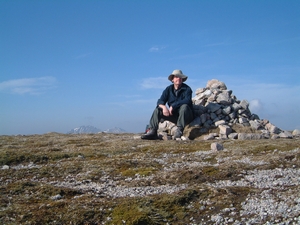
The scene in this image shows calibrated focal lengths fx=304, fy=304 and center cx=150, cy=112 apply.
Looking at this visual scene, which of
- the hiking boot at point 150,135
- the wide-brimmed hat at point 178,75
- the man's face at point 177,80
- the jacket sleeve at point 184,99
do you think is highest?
the wide-brimmed hat at point 178,75

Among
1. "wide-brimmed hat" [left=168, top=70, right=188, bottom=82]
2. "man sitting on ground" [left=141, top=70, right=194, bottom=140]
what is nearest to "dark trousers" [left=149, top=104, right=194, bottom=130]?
"man sitting on ground" [left=141, top=70, right=194, bottom=140]

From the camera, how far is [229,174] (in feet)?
36.2

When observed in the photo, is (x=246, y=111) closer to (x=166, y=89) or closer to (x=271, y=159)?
(x=166, y=89)

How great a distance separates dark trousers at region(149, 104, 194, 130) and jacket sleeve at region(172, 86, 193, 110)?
1.04ft

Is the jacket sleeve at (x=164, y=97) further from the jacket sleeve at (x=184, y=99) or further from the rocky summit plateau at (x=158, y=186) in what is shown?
the rocky summit plateau at (x=158, y=186)

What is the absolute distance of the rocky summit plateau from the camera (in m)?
7.47

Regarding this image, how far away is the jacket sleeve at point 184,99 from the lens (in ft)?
74.4

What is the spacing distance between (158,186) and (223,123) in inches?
565

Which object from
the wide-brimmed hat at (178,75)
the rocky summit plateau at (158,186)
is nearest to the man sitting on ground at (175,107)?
the wide-brimmed hat at (178,75)

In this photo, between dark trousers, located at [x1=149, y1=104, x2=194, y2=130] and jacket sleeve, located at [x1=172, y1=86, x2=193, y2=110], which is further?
jacket sleeve, located at [x1=172, y1=86, x2=193, y2=110]

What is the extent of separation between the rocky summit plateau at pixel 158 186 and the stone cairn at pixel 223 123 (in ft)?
13.9

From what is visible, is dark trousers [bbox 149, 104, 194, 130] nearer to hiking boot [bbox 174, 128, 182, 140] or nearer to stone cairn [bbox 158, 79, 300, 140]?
hiking boot [bbox 174, 128, 182, 140]

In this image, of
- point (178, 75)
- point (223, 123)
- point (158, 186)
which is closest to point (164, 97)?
point (178, 75)

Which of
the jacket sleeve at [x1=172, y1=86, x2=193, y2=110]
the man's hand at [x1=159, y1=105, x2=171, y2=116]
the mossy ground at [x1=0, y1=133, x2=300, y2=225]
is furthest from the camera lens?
the jacket sleeve at [x1=172, y1=86, x2=193, y2=110]
